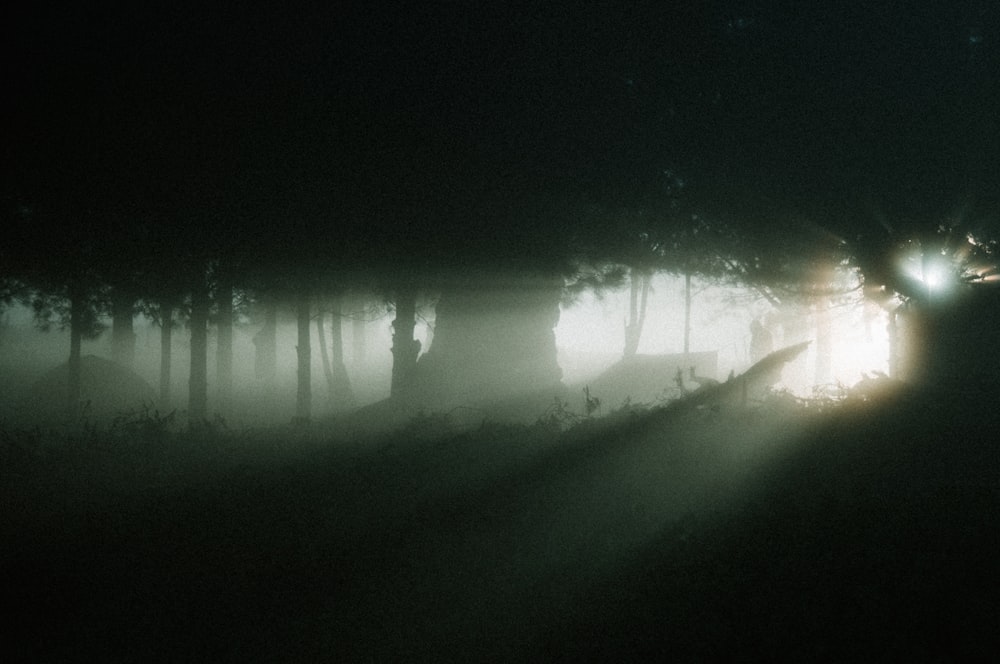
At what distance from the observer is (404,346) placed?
14.8 meters

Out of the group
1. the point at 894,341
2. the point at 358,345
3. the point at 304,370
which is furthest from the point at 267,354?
the point at 894,341

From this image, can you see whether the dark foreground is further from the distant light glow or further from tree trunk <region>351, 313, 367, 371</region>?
tree trunk <region>351, 313, 367, 371</region>

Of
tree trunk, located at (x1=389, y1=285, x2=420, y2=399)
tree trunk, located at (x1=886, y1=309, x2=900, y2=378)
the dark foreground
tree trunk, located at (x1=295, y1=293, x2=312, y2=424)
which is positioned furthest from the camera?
tree trunk, located at (x1=295, y1=293, x2=312, y2=424)

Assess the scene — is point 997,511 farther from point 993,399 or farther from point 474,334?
point 474,334

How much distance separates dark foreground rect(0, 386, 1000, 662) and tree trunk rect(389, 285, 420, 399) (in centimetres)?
684

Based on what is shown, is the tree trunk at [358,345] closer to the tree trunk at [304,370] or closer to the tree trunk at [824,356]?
the tree trunk at [304,370]

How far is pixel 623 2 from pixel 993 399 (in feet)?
29.6

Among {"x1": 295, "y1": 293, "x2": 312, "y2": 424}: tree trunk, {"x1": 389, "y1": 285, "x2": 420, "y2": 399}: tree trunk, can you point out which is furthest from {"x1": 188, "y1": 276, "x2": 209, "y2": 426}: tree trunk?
{"x1": 389, "y1": 285, "x2": 420, "y2": 399}: tree trunk

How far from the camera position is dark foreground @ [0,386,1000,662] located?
13.0ft

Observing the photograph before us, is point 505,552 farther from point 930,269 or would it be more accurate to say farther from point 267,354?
point 267,354

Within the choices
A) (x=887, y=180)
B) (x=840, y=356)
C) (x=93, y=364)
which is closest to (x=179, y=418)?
(x=93, y=364)

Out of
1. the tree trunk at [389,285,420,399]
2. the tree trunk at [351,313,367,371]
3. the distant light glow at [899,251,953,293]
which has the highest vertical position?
the distant light glow at [899,251,953,293]

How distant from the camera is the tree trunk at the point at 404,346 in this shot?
1457 cm

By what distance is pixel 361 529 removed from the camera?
5344 millimetres
